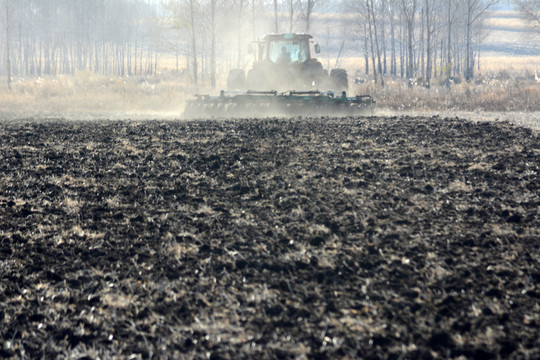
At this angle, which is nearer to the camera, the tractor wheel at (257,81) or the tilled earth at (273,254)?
the tilled earth at (273,254)

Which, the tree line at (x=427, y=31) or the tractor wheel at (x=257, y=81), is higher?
the tree line at (x=427, y=31)

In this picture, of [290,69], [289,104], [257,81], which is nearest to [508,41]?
[290,69]

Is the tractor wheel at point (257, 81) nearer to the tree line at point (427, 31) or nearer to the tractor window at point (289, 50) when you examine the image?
the tractor window at point (289, 50)

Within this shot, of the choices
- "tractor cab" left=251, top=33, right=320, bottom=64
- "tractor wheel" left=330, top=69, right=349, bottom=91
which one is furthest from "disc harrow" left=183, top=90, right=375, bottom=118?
"tractor cab" left=251, top=33, right=320, bottom=64

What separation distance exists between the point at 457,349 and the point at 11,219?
3.90 meters

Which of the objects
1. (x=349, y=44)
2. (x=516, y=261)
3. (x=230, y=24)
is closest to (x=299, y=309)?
(x=516, y=261)

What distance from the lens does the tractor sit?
15.0 meters

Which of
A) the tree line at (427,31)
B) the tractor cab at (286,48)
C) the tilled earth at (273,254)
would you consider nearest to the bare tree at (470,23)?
the tree line at (427,31)

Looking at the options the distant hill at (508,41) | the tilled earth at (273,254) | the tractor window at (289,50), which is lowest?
the tilled earth at (273,254)

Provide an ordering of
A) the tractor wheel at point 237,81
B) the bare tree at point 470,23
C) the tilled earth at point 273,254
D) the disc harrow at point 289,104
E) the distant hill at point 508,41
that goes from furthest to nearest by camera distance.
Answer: the distant hill at point 508,41 < the bare tree at point 470,23 < the tractor wheel at point 237,81 < the disc harrow at point 289,104 < the tilled earth at point 273,254

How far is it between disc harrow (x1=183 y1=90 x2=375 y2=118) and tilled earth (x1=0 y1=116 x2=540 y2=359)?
208 inches

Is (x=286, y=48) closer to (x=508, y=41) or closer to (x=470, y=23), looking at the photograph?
(x=470, y=23)

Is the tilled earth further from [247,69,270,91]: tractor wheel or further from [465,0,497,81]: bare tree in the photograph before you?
[465,0,497,81]: bare tree

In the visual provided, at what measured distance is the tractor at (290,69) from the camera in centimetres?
1502
